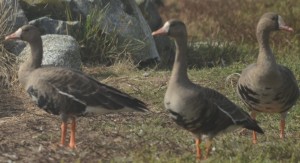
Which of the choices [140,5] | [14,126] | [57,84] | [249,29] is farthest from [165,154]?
[249,29]

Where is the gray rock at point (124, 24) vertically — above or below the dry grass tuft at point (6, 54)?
below

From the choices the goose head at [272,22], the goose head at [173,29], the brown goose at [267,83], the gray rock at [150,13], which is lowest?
the gray rock at [150,13]

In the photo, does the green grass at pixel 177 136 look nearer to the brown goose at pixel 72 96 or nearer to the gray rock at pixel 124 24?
the brown goose at pixel 72 96

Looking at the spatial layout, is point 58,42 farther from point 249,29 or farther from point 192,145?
point 249,29

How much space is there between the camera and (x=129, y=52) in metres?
14.3

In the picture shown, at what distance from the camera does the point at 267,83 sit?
8695mm

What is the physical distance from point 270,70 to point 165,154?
1.81 m

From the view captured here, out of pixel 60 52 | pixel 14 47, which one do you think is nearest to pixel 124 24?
pixel 60 52

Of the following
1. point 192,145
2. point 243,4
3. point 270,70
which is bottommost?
point 243,4

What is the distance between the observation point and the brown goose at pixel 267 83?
8703 millimetres

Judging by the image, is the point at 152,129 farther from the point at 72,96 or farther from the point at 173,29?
the point at 173,29

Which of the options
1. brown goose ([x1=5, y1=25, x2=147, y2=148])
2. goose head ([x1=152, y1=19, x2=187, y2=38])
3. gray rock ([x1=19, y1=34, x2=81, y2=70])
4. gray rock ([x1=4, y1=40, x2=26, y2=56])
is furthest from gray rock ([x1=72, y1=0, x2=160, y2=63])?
goose head ([x1=152, y1=19, x2=187, y2=38])

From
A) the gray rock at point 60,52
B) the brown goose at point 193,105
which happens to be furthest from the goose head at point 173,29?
the gray rock at point 60,52

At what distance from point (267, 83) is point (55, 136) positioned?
268 cm
